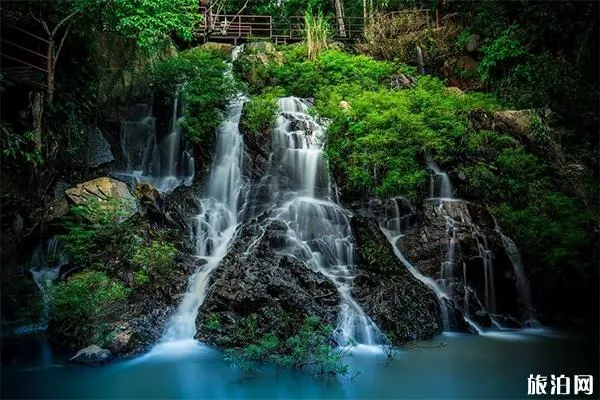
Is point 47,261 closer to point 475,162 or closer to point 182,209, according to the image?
point 182,209

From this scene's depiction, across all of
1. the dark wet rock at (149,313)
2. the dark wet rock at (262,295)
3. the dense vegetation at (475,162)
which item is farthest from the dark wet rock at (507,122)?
the dark wet rock at (149,313)

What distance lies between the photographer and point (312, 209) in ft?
30.2

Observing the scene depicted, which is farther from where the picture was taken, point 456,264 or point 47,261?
point 456,264

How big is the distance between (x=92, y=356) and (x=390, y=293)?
4.47 m

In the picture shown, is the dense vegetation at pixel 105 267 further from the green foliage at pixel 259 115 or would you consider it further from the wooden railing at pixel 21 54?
the green foliage at pixel 259 115

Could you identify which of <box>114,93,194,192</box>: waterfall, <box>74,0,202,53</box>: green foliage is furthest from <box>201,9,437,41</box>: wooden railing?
<box>74,0,202,53</box>: green foliage

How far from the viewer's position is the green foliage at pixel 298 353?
570cm

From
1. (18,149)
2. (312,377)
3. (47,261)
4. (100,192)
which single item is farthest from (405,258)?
(18,149)

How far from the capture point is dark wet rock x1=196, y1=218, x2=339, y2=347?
21.8ft

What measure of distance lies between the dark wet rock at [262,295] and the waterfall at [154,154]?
3.82 metres

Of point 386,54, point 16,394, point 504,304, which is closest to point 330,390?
point 16,394

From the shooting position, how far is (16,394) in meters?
5.32

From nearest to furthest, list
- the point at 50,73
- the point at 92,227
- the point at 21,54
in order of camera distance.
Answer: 1. the point at 92,227
2. the point at 50,73
3. the point at 21,54

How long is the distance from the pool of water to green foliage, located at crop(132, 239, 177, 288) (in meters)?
1.22
